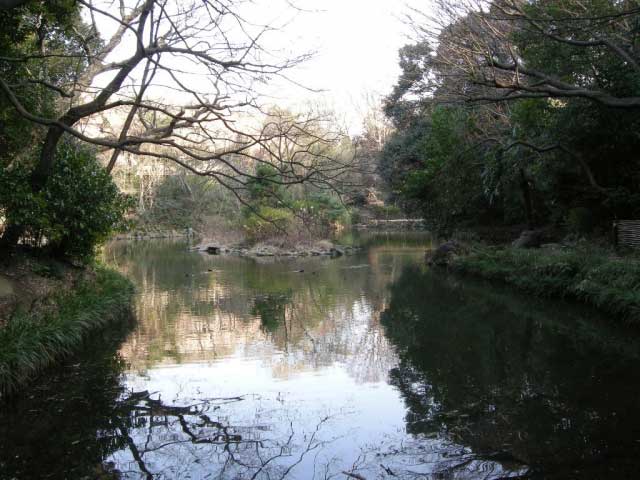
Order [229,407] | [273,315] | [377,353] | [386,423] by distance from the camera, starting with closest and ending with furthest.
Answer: [386,423] < [229,407] < [377,353] < [273,315]

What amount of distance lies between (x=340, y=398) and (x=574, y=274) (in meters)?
8.81

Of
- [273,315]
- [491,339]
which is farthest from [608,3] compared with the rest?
[273,315]

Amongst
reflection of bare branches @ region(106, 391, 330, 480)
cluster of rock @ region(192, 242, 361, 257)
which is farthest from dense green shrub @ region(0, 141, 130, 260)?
cluster of rock @ region(192, 242, 361, 257)

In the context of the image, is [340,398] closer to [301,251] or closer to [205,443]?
[205,443]

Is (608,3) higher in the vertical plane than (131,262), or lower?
higher

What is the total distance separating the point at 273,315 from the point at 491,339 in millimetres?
4873

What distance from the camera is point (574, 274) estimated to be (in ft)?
45.9

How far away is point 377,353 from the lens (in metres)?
9.55

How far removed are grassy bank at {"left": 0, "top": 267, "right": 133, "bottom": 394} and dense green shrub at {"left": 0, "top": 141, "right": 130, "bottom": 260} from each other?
3.33 feet

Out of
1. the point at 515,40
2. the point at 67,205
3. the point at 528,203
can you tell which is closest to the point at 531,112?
the point at 515,40

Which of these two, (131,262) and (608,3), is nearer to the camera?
(608,3)

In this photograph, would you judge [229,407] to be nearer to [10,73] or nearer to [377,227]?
[10,73]

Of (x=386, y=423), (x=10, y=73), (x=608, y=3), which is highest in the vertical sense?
(x=608, y=3)

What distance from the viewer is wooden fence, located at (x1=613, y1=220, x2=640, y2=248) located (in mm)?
14633
